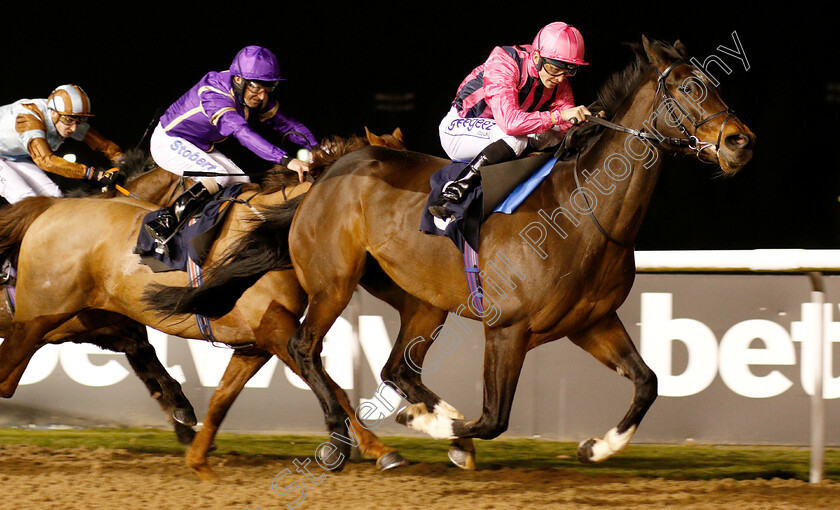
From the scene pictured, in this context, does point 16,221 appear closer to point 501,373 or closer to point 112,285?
point 112,285

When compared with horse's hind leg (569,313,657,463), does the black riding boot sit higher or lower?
higher

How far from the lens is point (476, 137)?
396cm

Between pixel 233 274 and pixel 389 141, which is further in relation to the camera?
pixel 389 141

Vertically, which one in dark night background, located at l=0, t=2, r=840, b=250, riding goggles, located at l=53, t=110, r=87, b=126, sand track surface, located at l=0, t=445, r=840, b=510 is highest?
dark night background, located at l=0, t=2, r=840, b=250

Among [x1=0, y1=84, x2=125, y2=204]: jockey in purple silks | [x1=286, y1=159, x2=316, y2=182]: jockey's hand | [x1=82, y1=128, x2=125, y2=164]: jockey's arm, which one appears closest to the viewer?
[x1=286, y1=159, x2=316, y2=182]: jockey's hand

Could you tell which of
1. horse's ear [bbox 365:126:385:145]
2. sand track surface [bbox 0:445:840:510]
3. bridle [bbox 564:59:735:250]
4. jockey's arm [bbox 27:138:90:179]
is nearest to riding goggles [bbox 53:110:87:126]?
jockey's arm [bbox 27:138:90:179]

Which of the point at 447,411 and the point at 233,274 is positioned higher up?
the point at 233,274

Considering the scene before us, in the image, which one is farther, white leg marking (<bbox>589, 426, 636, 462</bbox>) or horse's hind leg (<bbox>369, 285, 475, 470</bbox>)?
horse's hind leg (<bbox>369, 285, 475, 470</bbox>)

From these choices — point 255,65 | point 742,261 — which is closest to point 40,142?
point 255,65

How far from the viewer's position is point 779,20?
806 cm

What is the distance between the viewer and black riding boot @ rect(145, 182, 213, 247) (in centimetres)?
426

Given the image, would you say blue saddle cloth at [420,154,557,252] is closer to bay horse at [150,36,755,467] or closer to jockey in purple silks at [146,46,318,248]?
bay horse at [150,36,755,467]

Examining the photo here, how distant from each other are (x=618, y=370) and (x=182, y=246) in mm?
2036

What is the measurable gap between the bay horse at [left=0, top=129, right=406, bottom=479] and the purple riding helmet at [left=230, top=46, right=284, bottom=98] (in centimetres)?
45
